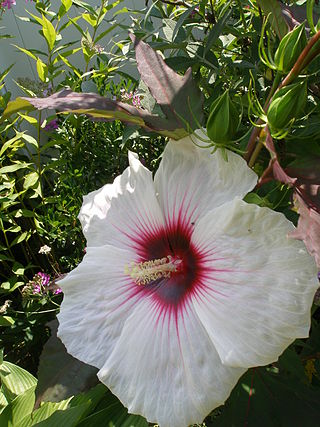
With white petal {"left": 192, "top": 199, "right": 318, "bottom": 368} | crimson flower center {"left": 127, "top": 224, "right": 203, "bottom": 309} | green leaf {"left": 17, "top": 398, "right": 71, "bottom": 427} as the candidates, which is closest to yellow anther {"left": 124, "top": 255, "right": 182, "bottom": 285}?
crimson flower center {"left": 127, "top": 224, "right": 203, "bottom": 309}

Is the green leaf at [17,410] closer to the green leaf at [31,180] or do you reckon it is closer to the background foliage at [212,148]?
the background foliage at [212,148]

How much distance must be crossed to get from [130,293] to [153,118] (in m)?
0.19

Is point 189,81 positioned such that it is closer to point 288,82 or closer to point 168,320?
point 288,82

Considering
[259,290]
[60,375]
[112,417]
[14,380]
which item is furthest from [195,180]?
[14,380]

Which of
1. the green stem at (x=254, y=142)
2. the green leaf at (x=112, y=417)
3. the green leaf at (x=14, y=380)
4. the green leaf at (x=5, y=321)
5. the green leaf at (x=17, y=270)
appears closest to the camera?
the green stem at (x=254, y=142)

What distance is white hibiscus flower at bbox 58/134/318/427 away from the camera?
1.35 feet

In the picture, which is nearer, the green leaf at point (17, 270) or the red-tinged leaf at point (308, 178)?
the red-tinged leaf at point (308, 178)

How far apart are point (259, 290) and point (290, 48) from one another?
8.4 inches

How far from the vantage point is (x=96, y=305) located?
522 millimetres

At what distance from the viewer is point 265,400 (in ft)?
2.12

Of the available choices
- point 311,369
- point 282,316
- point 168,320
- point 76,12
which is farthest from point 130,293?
point 76,12

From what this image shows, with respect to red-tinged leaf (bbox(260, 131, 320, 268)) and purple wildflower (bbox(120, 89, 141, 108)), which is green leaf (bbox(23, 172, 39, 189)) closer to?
purple wildflower (bbox(120, 89, 141, 108))

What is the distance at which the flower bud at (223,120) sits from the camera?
0.44 meters

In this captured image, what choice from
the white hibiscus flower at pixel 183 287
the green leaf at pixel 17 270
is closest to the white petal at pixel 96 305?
the white hibiscus flower at pixel 183 287
